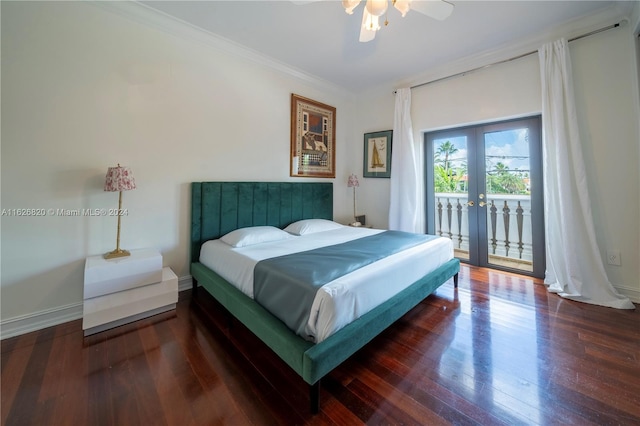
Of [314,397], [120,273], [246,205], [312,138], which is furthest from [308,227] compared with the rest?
[314,397]

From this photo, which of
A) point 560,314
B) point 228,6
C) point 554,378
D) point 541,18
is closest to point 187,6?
point 228,6

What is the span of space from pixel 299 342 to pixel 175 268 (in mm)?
1947

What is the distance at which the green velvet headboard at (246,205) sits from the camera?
272 cm

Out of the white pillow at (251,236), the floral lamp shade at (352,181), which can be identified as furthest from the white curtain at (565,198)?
the white pillow at (251,236)

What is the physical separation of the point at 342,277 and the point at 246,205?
1855 millimetres

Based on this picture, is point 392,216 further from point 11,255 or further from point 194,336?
point 11,255

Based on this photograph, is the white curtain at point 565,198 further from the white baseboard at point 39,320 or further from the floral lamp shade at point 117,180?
the white baseboard at point 39,320

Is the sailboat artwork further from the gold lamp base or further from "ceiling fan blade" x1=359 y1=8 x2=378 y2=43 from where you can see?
the gold lamp base

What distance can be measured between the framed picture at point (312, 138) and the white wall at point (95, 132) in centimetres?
85

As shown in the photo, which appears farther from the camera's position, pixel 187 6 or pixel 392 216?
pixel 392 216

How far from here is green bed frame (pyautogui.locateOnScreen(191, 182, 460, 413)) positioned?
52.1 inches

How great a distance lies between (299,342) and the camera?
4.52 ft

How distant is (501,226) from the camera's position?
331 centimetres

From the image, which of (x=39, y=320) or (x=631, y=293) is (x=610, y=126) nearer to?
(x=631, y=293)
